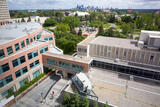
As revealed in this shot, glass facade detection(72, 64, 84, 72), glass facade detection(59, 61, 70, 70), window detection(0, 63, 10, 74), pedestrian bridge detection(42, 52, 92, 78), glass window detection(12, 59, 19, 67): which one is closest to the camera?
window detection(0, 63, 10, 74)

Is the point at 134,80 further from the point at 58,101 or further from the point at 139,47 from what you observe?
the point at 58,101

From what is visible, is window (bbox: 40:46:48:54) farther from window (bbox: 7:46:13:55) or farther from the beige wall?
the beige wall

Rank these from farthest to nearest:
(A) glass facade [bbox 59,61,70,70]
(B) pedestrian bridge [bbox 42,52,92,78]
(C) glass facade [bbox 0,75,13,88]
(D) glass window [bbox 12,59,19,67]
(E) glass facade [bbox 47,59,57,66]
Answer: (E) glass facade [bbox 47,59,57,66] < (A) glass facade [bbox 59,61,70,70] < (B) pedestrian bridge [bbox 42,52,92,78] < (D) glass window [bbox 12,59,19,67] < (C) glass facade [bbox 0,75,13,88]

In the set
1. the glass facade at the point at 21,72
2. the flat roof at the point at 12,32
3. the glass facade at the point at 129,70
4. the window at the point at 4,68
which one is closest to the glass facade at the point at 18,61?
the window at the point at 4,68

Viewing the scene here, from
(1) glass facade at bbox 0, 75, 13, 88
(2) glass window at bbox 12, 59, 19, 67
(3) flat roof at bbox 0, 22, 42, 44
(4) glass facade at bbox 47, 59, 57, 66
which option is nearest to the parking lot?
(4) glass facade at bbox 47, 59, 57, 66

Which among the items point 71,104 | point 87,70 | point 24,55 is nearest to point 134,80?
point 87,70

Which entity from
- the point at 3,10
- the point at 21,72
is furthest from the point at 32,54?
the point at 3,10
